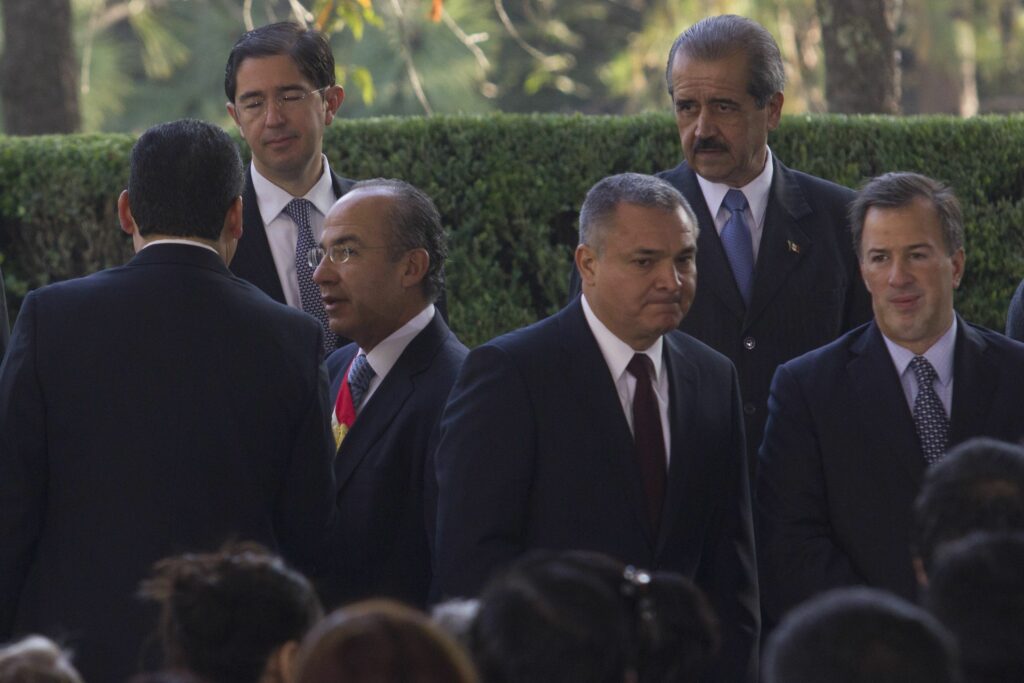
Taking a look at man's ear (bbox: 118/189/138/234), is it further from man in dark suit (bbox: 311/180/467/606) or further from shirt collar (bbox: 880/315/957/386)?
shirt collar (bbox: 880/315/957/386)

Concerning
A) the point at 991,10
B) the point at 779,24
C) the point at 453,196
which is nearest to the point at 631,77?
the point at 779,24

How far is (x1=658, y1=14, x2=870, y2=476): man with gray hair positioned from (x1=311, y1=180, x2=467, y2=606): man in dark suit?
0.99 metres

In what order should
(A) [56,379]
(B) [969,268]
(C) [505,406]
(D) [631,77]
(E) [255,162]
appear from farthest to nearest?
(D) [631,77]
(B) [969,268]
(E) [255,162]
(C) [505,406]
(A) [56,379]

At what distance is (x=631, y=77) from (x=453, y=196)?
446 inches

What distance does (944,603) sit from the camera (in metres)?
2.87

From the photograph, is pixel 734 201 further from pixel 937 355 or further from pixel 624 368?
pixel 624 368

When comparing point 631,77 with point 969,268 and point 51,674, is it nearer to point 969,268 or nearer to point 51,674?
point 969,268

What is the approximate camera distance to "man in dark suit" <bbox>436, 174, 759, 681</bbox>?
4.54 metres

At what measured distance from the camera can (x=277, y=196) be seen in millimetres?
6102

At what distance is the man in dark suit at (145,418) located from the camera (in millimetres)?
4223

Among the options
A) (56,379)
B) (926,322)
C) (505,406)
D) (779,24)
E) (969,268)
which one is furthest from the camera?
(779,24)

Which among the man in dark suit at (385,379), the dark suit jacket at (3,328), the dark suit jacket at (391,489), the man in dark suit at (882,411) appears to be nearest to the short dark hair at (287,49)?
the man in dark suit at (385,379)

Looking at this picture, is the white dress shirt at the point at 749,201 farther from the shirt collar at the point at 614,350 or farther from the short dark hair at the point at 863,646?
the short dark hair at the point at 863,646

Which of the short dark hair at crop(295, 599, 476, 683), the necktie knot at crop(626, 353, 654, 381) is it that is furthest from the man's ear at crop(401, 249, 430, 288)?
the short dark hair at crop(295, 599, 476, 683)
